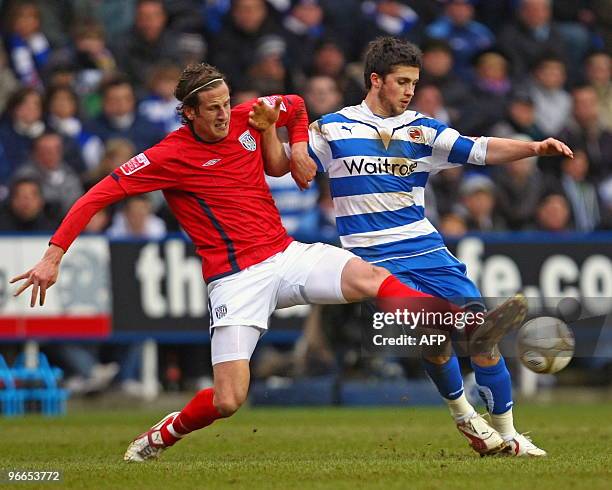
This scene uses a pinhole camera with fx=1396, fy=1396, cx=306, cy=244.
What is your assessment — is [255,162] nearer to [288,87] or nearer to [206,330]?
[206,330]

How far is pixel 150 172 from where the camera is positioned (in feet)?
27.8

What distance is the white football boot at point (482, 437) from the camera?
28.7ft

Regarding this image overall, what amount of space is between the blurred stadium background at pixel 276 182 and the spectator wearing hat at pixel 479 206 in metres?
0.02

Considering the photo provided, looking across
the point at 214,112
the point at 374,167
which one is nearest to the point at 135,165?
the point at 214,112

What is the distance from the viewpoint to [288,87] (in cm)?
1780

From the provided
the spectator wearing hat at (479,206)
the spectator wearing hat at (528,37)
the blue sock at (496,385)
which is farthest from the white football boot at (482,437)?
the spectator wearing hat at (528,37)

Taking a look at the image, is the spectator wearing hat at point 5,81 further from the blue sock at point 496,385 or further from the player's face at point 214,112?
the blue sock at point 496,385

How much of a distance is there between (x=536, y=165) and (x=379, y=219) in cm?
927

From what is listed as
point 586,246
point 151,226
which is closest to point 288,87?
point 151,226

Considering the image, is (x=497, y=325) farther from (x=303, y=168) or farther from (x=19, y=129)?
(x=19, y=129)

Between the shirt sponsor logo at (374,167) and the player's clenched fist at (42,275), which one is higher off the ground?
the shirt sponsor logo at (374,167)

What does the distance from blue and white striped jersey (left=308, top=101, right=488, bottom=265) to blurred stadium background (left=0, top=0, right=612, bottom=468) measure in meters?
5.58

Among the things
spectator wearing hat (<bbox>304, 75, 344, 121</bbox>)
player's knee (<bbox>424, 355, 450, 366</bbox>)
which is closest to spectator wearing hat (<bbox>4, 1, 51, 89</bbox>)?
spectator wearing hat (<bbox>304, 75, 344, 121</bbox>)

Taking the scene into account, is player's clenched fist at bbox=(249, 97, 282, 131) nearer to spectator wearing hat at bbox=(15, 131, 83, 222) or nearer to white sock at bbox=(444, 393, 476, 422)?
white sock at bbox=(444, 393, 476, 422)
